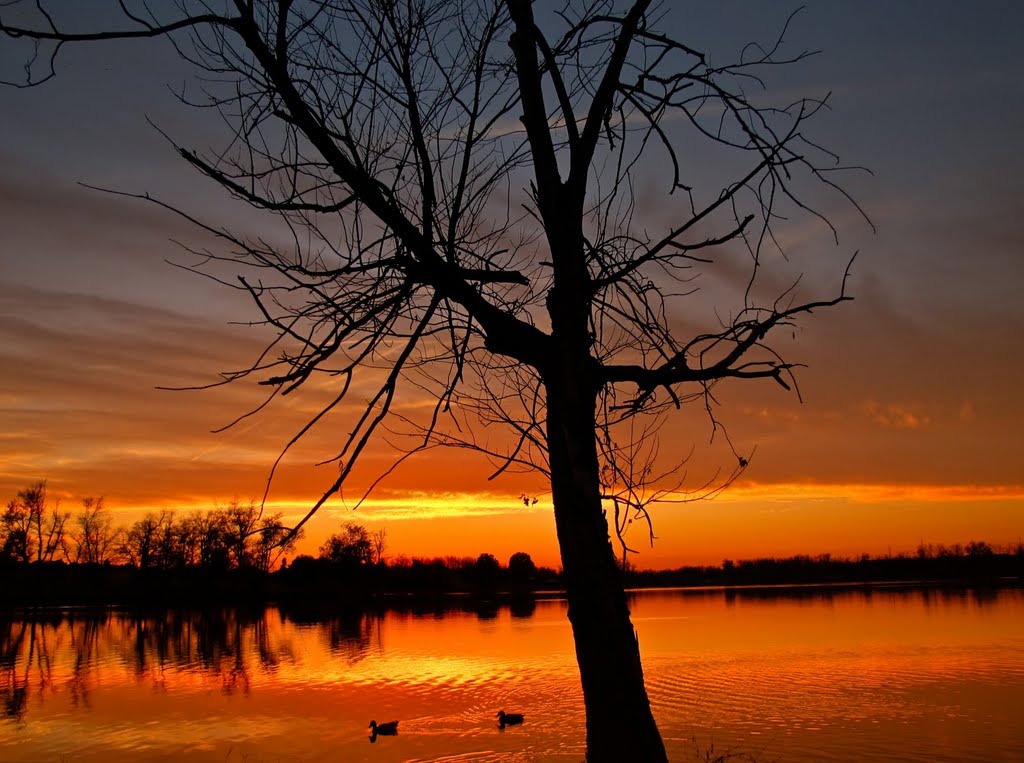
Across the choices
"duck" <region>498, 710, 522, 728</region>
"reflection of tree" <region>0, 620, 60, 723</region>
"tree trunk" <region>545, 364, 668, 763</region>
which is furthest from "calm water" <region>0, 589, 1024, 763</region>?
"tree trunk" <region>545, 364, 668, 763</region>

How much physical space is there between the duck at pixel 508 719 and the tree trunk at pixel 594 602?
20562 millimetres

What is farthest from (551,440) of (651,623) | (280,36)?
(651,623)

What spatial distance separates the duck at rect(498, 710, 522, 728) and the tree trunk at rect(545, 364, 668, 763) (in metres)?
20.6

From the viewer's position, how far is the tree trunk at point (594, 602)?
11.9 ft

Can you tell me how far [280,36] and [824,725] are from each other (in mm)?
23208

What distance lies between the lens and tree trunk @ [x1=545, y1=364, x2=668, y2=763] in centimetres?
362

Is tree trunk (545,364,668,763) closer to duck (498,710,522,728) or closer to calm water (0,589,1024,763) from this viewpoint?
calm water (0,589,1024,763)

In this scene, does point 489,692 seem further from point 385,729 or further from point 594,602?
point 594,602

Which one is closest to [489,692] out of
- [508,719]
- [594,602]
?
[508,719]

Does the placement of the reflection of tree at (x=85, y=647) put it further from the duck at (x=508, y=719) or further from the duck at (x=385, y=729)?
the duck at (x=508, y=719)

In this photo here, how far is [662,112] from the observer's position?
4.43m

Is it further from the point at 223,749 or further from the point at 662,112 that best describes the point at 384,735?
the point at 662,112

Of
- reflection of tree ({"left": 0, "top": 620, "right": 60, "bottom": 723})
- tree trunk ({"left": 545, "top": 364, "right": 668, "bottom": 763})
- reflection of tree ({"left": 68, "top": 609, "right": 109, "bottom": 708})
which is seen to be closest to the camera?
tree trunk ({"left": 545, "top": 364, "right": 668, "bottom": 763})

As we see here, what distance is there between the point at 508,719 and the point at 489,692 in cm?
634
